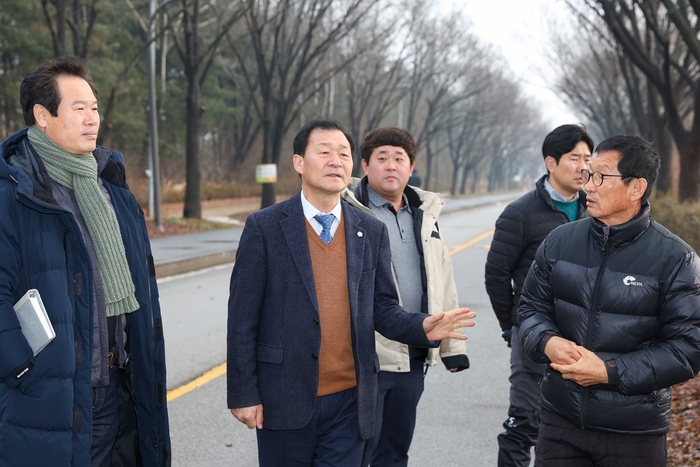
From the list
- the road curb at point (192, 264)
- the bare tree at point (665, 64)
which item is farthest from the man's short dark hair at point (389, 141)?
the bare tree at point (665, 64)

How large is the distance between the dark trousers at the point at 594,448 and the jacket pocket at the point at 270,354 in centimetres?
113

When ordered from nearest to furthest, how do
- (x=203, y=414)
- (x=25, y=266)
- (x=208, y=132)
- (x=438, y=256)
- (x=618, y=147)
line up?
(x=25, y=266), (x=618, y=147), (x=438, y=256), (x=203, y=414), (x=208, y=132)

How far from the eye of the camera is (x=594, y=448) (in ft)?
10.00

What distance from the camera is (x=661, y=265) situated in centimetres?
295

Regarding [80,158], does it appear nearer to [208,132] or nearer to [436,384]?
[436,384]

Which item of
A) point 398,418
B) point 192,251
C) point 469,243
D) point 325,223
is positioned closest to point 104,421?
point 325,223

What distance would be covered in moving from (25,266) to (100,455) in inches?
33.3

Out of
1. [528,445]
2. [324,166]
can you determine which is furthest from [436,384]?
[324,166]

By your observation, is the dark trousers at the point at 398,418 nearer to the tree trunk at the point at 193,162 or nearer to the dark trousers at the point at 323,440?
the dark trousers at the point at 323,440

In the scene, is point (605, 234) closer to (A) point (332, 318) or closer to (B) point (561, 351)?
(B) point (561, 351)

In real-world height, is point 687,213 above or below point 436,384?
above

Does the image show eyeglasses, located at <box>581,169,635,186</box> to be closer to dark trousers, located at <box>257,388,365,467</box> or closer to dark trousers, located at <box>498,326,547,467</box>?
dark trousers, located at <box>257,388,365,467</box>

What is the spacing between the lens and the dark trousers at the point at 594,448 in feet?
9.91

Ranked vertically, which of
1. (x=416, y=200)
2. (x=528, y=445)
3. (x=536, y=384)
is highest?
(x=416, y=200)
